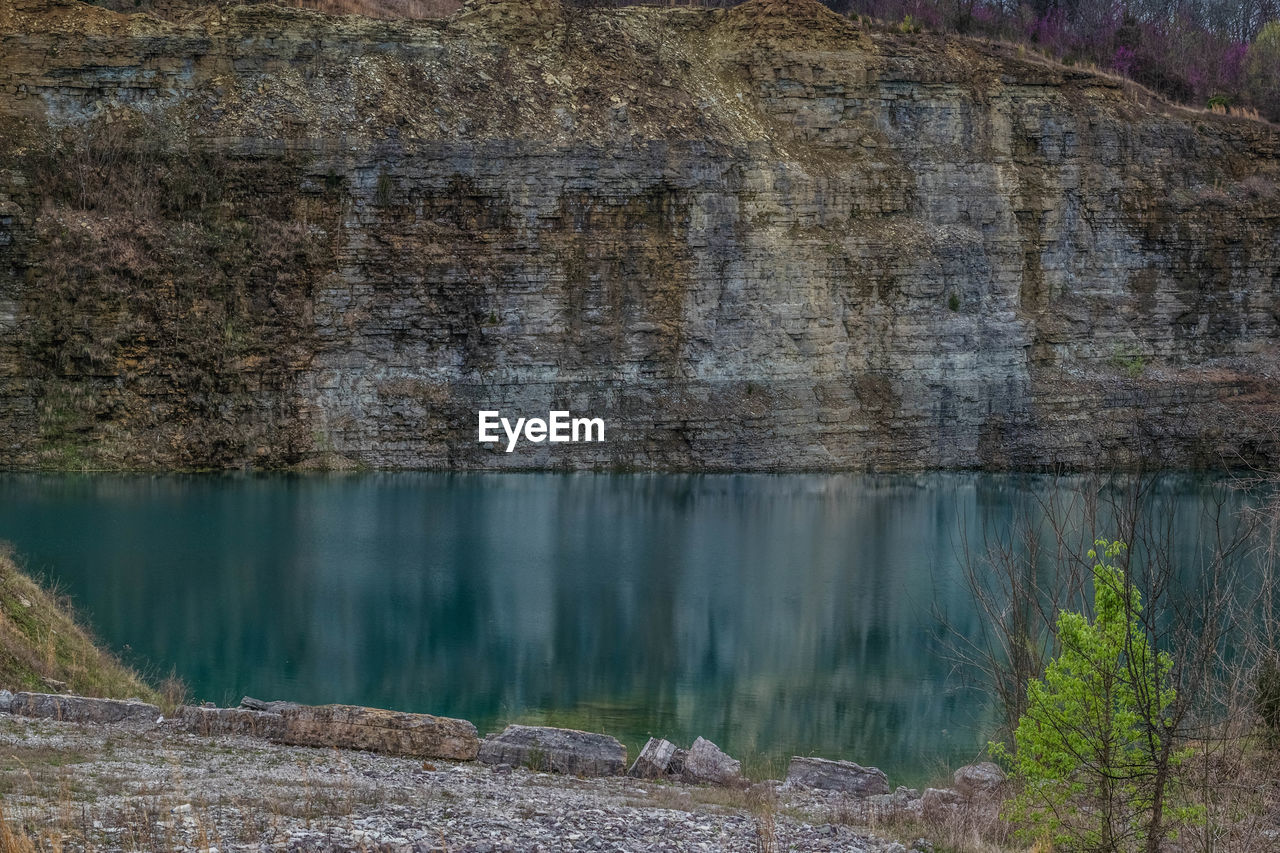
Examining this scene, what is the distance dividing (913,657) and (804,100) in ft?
101

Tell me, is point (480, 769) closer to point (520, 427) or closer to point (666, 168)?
point (520, 427)

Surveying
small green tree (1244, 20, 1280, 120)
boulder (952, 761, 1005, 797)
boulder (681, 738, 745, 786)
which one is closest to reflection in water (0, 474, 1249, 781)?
boulder (952, 761, 1005, 797)

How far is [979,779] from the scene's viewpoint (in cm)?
1352

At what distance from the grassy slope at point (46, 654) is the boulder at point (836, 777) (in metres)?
7.87

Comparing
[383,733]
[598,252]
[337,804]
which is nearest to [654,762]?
[383,733]

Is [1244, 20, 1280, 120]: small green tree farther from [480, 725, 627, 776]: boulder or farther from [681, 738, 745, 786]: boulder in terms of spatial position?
[480, 725, 627, 776]: boulder

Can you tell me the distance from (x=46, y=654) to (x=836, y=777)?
29.7 feet

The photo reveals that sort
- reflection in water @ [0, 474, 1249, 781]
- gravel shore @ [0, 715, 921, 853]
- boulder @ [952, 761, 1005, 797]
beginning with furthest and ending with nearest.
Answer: reflection in water @ [0, 474, 1249, 781]
boulder @ [952, 761, 1005, 797]
gravel shore @ [0, 715, 921, 853]

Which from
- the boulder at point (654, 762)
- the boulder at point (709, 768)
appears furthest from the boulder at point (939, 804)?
the boulder at point (654, 762)

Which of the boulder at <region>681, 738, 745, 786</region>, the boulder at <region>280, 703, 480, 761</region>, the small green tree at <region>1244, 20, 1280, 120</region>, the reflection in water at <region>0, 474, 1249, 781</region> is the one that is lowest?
the reflection in water at <region>0, 474, 1249, 781</region>

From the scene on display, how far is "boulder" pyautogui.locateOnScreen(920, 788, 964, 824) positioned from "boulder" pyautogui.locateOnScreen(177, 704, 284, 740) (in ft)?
20.1

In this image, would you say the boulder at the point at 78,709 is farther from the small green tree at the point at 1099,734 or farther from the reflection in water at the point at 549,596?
the small green tree at the point at 1099,734

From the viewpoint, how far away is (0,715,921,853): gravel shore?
8.02m

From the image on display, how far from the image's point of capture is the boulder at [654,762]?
12508mm
